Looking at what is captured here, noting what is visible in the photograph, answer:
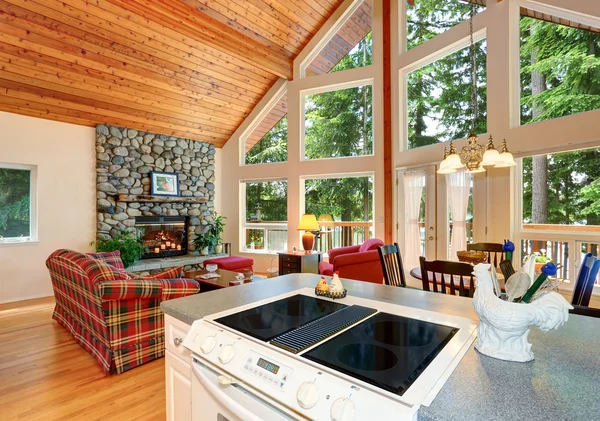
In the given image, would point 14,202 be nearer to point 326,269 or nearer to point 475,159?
point 326,269

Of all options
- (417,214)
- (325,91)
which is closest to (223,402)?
(417,214)

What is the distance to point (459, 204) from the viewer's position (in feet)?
14.7

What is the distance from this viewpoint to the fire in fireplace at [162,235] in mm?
5988

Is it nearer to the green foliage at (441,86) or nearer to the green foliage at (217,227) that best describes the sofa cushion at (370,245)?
the green foliage at (441,86)

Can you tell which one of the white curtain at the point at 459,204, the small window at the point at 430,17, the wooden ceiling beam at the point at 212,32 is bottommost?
the white curtain at the point at 459,204

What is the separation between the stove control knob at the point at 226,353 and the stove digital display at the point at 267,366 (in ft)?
0.40

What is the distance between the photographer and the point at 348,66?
597cm

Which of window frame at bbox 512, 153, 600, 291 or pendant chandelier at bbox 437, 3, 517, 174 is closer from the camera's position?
pendant chandelier at bbox 437, 3, 517, 174

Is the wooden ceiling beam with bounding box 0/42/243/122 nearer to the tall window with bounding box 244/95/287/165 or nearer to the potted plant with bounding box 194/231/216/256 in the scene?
the tall window with bounding box 244/95/287/165

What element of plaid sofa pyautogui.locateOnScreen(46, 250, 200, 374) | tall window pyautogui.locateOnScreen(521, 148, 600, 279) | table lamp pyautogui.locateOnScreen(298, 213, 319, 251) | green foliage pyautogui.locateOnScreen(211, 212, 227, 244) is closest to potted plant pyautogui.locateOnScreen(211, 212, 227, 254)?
green foliage pyautogui.locateOnScreen(211, 212, 227, 244)

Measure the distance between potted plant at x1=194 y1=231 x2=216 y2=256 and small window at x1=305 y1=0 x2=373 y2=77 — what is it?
390 centimetres

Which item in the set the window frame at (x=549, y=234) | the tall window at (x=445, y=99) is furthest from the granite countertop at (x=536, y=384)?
the tall window at (x=445, y=99)

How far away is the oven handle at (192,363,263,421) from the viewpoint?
958 millimetres

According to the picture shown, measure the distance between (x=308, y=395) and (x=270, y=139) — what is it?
6641 millimetres
